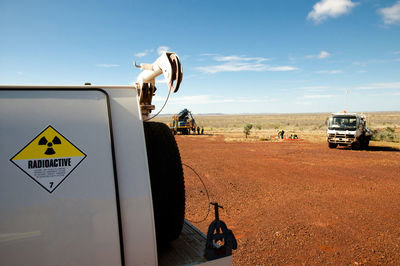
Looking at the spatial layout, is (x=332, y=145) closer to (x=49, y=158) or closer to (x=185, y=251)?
(x=185, y=251)

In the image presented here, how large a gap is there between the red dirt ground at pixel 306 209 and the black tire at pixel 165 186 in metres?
2.40

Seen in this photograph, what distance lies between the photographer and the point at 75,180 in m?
1.74

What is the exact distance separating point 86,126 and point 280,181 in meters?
8.21

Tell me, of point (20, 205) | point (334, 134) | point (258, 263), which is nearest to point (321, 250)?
point (258, 263)

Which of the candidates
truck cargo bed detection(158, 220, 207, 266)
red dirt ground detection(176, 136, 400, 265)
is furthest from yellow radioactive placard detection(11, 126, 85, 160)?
red dirt ground detection(176, 136, 400, 265)

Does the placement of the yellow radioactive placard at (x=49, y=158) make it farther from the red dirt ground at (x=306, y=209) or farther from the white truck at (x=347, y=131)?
the white truck at (x=347, y=131)

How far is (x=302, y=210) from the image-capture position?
6.45m

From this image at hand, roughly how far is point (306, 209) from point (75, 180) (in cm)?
601

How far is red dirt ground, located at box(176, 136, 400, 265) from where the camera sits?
15.0ft

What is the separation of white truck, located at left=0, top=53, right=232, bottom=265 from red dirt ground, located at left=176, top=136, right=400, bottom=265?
10.1 ft

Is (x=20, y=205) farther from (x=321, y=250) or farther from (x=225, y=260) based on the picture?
(x=321, y=250)

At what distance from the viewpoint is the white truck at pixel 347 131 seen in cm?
1692

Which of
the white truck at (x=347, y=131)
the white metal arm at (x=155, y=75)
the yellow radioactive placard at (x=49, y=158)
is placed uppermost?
the white metal arm at (x=155, y=75)

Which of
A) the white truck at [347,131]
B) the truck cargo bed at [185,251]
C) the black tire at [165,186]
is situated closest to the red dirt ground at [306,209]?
the truck cargo bed at [185,251]
